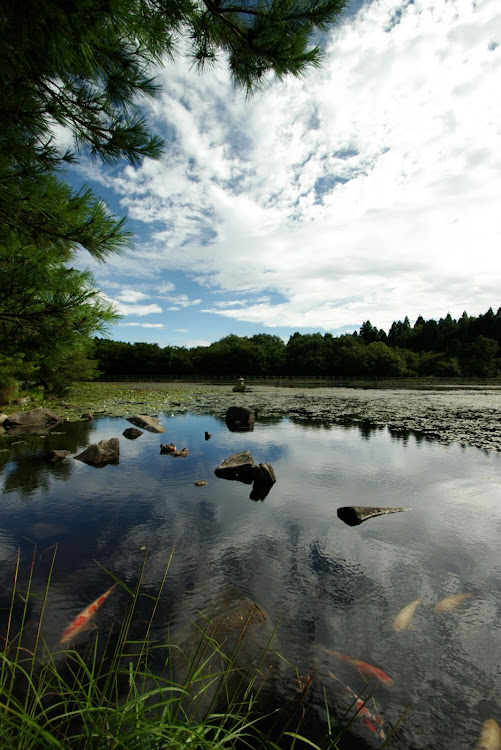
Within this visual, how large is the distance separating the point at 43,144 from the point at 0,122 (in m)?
0.58

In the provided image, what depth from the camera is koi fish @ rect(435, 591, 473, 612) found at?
3.94 m

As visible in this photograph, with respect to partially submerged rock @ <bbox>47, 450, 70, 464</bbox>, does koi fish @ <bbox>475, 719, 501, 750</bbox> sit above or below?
below

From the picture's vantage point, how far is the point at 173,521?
6.04 meters

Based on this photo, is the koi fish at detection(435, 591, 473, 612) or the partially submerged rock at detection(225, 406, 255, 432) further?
the partially submerged rock at detection(225, 406, 255, 432)

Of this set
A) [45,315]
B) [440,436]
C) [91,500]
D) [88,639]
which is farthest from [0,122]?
[440,436]

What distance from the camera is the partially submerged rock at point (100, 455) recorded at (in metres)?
9.75

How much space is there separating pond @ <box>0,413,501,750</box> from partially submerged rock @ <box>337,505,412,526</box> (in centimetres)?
13

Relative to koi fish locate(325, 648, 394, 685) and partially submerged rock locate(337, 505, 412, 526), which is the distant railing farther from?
koi fish locate(325, 648, 394, 685)

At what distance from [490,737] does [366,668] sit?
921 mm

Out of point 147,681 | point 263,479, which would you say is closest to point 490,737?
point 147,681

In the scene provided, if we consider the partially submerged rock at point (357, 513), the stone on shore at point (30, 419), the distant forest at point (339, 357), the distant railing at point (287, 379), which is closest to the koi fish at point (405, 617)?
the partially submerged rock at point (357, 513)

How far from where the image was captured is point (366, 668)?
3.11 meters

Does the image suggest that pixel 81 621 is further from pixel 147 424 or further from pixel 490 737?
pixel 147 424

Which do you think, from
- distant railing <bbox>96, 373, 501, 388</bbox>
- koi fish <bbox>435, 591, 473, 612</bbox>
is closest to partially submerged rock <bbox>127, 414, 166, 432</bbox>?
koi fish <bbox>435, 591, 473, 612</bbox>
